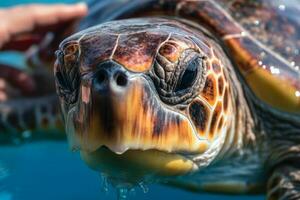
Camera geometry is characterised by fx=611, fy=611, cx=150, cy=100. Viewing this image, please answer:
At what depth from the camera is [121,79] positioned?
1.30m

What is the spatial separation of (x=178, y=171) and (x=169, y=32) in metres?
0.34

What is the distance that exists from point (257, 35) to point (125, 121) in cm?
78

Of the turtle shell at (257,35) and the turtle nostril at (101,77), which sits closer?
the turtle nostril at (101,77)

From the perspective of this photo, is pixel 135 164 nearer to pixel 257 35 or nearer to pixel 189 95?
pixel 189 95

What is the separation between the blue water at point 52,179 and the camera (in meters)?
2.05

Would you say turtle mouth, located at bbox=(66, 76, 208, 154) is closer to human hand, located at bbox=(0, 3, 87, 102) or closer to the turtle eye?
the turtle eye

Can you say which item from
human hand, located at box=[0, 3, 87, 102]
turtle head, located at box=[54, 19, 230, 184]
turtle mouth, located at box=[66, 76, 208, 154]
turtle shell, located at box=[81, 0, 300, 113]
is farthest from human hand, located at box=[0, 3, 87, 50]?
turtle mouth, located at box=[66, 76, 208, 154]

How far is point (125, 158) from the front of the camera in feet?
4.47

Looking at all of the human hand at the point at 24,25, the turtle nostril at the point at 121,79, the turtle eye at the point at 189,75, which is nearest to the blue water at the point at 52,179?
the human hand at the point at 24,25

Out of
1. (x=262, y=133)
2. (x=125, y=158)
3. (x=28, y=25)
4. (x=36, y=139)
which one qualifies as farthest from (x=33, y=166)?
(x=125, y=158)

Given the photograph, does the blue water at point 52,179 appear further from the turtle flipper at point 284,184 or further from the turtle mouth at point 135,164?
the turtle mouth at point 135,164

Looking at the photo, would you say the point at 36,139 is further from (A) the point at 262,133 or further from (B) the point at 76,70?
(B) the point at 76,70

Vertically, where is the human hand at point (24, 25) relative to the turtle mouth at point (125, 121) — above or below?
below

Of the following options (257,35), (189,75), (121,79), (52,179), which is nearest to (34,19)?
(52,179)
